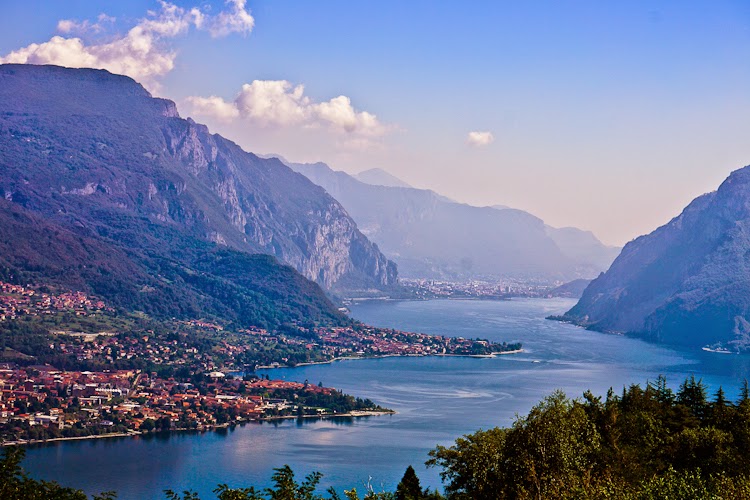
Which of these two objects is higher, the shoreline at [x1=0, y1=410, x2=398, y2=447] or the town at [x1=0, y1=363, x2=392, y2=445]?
the town at [x1=0, y1=363, x2=392, y2=445]

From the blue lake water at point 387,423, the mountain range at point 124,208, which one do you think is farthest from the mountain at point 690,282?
the mountain range at point 124,208

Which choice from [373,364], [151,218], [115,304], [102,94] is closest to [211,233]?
[151,218]

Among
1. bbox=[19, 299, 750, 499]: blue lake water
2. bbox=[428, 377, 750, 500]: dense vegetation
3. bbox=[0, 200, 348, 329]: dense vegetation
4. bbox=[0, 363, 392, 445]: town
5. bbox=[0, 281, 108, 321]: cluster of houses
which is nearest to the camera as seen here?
bbox=[428, 377, 750, 500]: dense vegetation

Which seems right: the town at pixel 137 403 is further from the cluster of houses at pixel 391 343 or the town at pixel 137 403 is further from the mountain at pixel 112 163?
the mountain at pixel 112 163

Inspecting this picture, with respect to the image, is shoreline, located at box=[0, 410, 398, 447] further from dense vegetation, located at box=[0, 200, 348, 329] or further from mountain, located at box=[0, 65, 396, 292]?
mountain, located at box=[0, 65, 396, 292]

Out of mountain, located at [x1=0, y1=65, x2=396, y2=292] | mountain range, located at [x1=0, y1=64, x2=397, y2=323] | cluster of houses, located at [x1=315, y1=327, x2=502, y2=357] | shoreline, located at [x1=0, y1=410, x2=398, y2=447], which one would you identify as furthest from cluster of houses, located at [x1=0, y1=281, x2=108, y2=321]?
shoreline, located at [x1=0, y1=410, x2=398, y2=447]

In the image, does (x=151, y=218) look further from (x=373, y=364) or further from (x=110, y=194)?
(x=373, y=364)
